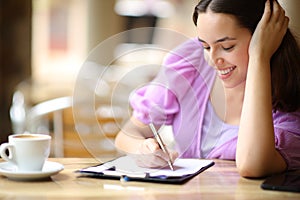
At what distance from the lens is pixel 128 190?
1054mm

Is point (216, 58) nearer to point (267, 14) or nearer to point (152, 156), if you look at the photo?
point (267, 14)

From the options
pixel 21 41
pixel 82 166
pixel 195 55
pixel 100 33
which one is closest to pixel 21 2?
pixel 21 41

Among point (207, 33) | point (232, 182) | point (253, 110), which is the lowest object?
point (232, 182)

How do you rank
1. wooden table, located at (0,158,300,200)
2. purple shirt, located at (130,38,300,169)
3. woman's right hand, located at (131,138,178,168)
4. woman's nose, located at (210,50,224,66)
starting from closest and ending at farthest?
wooden table, located at (0,158,300,200) → woman's right hand, located at (131,138,178,168) → woman's nose, located at (210,50,224,66) → purple shirt, located at (130,38,300,169)

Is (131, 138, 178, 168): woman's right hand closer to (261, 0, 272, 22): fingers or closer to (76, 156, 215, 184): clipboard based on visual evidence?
(76, 156, 215, 184): clipboard

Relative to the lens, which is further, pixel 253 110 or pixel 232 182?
pixel 253 110

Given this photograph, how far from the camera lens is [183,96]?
1549 millimetres

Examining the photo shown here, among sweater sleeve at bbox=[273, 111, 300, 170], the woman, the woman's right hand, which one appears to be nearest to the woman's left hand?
the woman

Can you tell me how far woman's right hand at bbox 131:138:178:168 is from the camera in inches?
48.8

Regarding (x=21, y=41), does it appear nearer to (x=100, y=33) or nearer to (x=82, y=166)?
(x=100, y=33)

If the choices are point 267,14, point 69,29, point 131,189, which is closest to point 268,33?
point 267,14

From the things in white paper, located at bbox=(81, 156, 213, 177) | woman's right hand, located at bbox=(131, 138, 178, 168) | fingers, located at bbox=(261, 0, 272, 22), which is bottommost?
white paper, located at bbox=(81, 156, 213, 177)

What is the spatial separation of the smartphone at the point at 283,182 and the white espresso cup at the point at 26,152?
0.42 meters

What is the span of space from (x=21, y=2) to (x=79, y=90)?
3.30 meters
